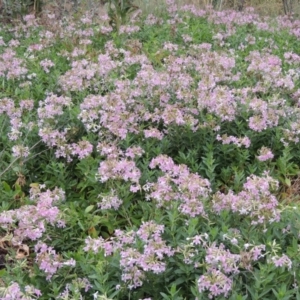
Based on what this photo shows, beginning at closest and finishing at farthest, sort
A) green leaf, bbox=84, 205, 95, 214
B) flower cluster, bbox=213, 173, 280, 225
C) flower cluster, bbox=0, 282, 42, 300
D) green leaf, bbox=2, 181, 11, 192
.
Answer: flower cluster, bbox=0, 282, 42, 300
flower cluster, bbox=213, 173, 280, 225
green leaf, bbox=84, 205, 95, 214
green leaf, bbox=2, 181, 11, 192

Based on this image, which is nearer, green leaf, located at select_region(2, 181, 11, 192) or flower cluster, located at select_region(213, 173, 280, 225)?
flower cluster, located at select_region(213, 173, 280, 225)

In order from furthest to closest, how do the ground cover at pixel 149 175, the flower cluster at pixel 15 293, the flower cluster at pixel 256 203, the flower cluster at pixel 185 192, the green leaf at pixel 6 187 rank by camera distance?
the green leaf at pixel 6 187 → the flower cluster at pixel 185 192 → the flower cluster at pixel 256 203 → the ground cover at pixel 149 175 → the flower cluster at pixel 15 293

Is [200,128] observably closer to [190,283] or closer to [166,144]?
[166,144]

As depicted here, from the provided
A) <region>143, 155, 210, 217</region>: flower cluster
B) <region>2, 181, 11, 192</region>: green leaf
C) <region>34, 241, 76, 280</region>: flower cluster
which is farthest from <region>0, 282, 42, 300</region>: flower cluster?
<region>2, 181, 11, 192</region>: green leaf

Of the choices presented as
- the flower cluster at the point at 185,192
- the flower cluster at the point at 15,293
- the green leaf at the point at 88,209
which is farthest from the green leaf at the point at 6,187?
the flower cluster at the point at 15,293

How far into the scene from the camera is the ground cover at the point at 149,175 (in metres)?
2.30

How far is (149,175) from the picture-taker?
3.15 metres

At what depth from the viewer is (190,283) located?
2383 millimetres

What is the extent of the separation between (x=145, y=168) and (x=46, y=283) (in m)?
1.04

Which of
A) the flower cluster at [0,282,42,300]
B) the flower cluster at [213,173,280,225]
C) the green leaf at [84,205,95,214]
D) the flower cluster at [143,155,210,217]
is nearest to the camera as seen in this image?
the flower cluster at [0,282,42,300]

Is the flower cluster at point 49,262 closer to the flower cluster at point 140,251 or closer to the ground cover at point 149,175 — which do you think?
the ground cover at point 149,175

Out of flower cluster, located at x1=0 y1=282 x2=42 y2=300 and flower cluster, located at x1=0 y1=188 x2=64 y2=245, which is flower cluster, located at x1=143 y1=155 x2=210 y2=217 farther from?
flower cluster, located at x1=0 y1=282 x2=42 y2=300

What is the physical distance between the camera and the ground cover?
7.54 ft

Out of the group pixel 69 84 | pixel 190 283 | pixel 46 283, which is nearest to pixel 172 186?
pixel 190 283
